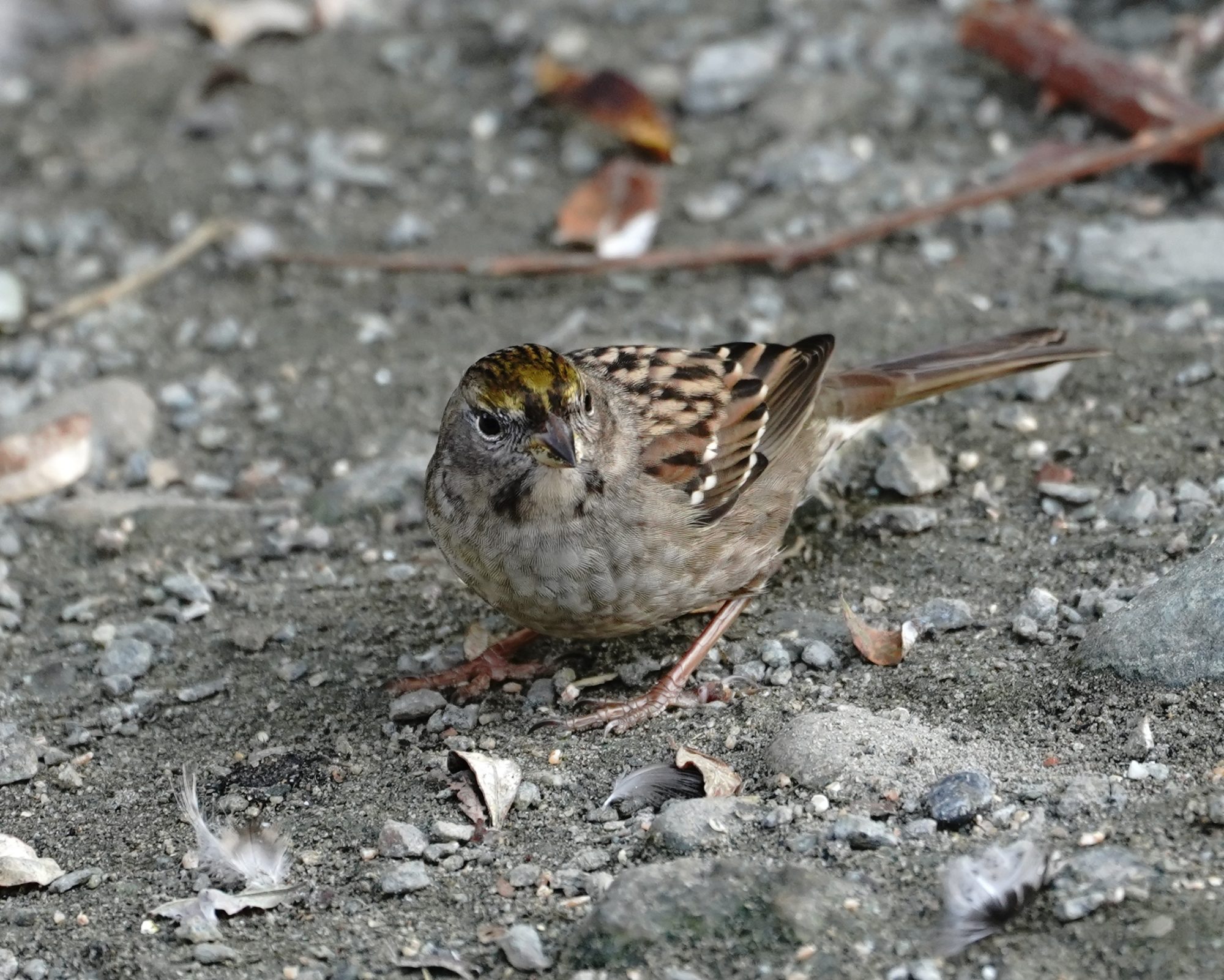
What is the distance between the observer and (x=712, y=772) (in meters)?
3.90

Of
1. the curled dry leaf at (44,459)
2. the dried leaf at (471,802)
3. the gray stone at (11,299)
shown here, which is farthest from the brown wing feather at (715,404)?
the gray stone at (11,299)

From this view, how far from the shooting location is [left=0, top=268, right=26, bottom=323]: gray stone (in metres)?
6.59

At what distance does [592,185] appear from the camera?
689cm

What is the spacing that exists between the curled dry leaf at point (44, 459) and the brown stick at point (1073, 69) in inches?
165

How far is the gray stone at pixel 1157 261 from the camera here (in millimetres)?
5875

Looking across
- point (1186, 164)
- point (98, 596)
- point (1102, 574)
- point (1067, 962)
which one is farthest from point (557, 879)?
point (1186, 164)

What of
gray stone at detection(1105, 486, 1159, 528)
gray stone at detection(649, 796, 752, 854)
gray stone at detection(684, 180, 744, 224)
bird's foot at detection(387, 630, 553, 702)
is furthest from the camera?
gray stone at detection(684, 180, 744, 224)

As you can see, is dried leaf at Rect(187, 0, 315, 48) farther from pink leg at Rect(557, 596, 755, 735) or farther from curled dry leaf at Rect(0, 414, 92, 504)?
pink leg at Rect(557, 596, 755, 735)

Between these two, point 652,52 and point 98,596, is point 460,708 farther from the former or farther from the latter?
point 652,52

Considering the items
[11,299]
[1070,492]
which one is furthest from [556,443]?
[11,299]

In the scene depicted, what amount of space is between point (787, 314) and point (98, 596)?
106 inches

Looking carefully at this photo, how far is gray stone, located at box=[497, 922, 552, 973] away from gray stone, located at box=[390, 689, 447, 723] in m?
1.12

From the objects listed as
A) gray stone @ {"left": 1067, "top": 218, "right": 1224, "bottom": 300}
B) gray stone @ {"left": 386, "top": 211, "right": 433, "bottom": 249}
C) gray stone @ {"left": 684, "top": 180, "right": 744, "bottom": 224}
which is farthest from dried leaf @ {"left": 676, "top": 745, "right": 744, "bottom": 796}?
gray stone @ {"left": 386, "top": 211, "right": 433, "bottom": 249}

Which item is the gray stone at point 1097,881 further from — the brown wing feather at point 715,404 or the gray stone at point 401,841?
the brown wing feather at point 715,404
